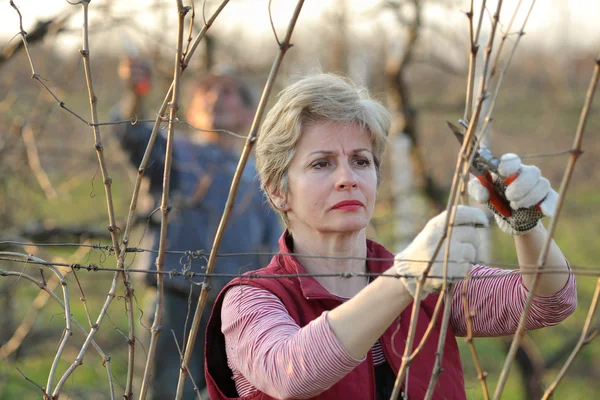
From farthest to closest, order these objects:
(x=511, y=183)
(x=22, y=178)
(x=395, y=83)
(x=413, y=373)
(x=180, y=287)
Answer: (x=395, y=83), (x=22, y=178), (x=180, y=287), (x=413, y=373), (x=511, y=183)

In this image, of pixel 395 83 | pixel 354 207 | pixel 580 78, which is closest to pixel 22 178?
pixel 395 83

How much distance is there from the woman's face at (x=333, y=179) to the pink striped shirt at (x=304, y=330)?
31 centimetres

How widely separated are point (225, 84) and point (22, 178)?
1.46 metres

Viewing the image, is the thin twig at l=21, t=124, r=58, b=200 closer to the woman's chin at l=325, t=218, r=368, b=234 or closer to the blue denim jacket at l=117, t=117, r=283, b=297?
the blue denim jacket at l=117, t=117, r=283, b=297

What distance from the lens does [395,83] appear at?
19.0ft

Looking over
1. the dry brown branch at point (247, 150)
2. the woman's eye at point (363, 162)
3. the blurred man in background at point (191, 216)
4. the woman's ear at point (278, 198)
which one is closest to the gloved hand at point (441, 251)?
the dry brown branch at point (247, 150)

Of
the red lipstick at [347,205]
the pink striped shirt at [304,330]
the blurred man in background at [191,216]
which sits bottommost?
the pink striped shirt at [304,330]

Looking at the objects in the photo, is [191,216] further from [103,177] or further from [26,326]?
[103,177]

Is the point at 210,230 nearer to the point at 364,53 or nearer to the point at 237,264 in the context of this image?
the point at 237,264

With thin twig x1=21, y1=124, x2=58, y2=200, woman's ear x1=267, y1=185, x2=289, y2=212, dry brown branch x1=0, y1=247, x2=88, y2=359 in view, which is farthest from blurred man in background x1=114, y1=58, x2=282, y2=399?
woman's ear x1=267, y1=185, x2=289, y2=212

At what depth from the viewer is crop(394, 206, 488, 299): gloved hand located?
144 cm

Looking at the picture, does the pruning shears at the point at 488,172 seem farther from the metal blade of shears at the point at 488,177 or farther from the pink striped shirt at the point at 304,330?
the pink striped shirt at the point at 304,330

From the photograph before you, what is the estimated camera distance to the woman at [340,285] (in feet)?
4.86

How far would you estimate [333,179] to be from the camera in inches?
78.9
